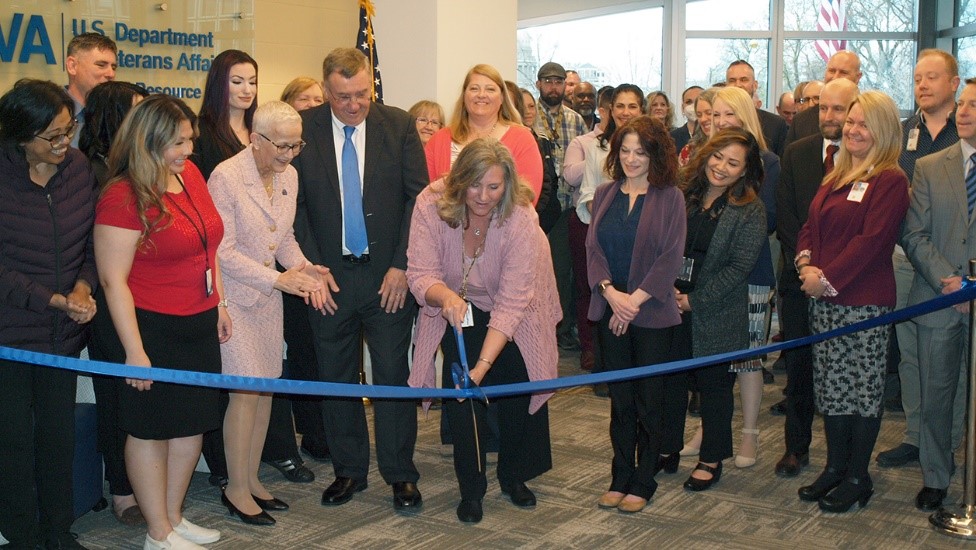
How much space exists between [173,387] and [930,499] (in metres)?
2.99

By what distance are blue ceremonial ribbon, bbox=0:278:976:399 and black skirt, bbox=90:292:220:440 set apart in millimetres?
185

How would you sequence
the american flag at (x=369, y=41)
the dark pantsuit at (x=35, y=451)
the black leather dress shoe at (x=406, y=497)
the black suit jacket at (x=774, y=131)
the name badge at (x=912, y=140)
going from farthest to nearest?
the american flag at (x=369, y=41) < the black suit jacket at (x=774, y=131) < the name badge at (x=912, y=140) < the black leather dress shoe at (x=406, y=497) < the dark pantsuit at (x=35, y=451)

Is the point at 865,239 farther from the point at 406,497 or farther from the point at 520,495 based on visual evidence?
the point at 406,497

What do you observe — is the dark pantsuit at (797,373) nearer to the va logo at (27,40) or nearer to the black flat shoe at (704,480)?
the black flat shoe at (704,480)

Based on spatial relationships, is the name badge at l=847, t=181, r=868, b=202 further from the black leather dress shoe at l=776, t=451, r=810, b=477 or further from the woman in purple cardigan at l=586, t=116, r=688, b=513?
the black leather dress shoe at l=776, t=451, r=810, b=477

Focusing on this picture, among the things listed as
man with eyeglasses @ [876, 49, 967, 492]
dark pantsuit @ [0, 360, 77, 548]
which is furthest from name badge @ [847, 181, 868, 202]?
dark pantsuit @ [0, 360, 77, 548]

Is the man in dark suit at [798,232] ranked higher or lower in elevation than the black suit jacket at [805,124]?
lower

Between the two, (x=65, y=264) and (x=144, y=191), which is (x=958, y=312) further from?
(x=65, y=264)

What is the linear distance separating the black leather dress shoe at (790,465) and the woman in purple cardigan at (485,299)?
3.74ft

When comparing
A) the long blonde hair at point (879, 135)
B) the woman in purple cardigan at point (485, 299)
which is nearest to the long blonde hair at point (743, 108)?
the long blonde hair at point (879, 135)

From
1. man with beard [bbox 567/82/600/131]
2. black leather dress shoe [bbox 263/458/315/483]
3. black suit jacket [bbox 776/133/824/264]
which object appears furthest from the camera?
man with beard [bbox 567/82/600/131]

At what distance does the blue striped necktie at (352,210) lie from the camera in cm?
427

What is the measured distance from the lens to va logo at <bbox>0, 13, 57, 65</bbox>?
6547mm

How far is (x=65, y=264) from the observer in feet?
11.6
